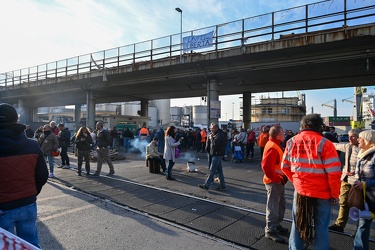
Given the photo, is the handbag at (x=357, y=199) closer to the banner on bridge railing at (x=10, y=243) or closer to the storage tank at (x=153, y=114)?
the banner on bridge railing at (x=10, y=243)

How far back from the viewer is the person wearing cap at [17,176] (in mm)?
2504

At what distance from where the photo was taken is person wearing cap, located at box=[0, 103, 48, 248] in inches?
98.6

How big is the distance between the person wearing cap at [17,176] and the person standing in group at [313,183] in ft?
9.72

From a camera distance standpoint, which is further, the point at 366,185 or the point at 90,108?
the point at 90,108

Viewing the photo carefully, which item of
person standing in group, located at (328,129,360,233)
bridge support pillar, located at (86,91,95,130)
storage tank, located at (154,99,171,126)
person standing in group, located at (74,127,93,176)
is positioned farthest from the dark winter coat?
storage tank, located at (154,99,171,126)

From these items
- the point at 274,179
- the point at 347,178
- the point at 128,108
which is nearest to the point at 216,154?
the point at 274,179

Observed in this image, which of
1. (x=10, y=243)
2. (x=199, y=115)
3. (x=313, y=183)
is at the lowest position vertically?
(x=10, y=243)

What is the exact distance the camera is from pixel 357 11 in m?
11.9

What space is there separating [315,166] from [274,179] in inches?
50.8

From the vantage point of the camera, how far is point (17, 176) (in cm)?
257

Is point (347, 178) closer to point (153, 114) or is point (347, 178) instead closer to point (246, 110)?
point (246, 110)

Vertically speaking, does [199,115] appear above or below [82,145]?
above

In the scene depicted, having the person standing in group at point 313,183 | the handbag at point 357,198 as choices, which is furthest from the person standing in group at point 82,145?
the handbag at point 357,198

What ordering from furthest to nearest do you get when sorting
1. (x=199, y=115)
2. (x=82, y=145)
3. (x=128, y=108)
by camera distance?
(x=199, y=115), (x=128, y=108), (x=82, y=145)
